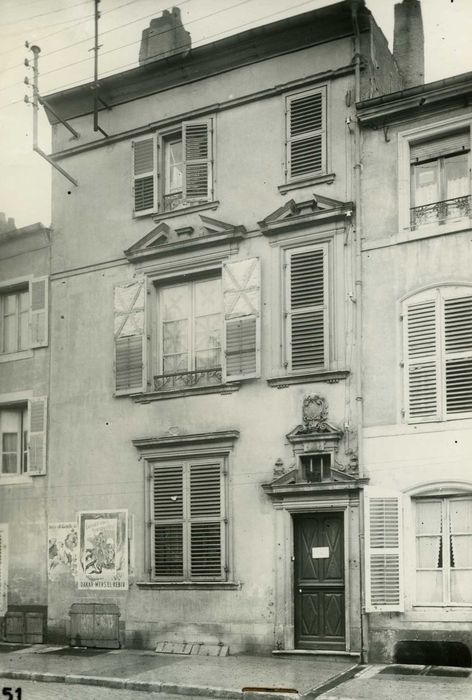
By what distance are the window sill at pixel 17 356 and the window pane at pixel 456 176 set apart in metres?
7.36

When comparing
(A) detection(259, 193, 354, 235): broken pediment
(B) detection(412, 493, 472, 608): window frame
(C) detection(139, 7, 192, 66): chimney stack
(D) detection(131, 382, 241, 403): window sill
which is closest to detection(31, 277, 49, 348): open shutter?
(D) detection(131, 382, 241, 403): window sill

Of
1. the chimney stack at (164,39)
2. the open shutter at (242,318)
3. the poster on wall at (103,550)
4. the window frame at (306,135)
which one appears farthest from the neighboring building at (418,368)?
the poster on wall at (103,550)

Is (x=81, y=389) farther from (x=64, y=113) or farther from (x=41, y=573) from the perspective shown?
(x=64, y=113)

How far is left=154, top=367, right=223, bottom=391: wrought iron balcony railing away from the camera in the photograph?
44.3ft

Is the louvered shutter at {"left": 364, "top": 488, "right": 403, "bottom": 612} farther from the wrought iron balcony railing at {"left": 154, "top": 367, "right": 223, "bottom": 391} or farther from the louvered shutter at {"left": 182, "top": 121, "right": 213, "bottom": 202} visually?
the louvered shutter at {"left": 182, "top": 121, "right": 213, "bottom": 202}

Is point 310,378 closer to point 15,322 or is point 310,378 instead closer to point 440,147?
point 440,147

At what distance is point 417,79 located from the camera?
15648 millimetres

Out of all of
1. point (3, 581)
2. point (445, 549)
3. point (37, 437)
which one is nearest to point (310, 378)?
point (445, 549)

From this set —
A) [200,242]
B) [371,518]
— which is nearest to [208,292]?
[200,242]

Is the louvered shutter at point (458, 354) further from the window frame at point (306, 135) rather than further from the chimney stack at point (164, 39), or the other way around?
the chimney stack at point (164, 39)

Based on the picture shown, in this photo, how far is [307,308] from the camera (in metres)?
12.9

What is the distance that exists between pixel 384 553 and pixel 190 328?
445 centimetres

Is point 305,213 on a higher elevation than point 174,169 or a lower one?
lower

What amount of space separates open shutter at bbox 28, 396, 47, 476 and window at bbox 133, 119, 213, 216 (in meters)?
3.56
